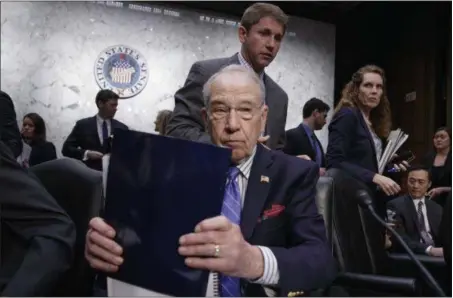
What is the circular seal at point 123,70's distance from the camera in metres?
3.99

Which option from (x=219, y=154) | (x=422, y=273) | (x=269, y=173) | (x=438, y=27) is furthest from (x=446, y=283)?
(x=438, y=27)

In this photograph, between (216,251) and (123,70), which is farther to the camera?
(123,70)

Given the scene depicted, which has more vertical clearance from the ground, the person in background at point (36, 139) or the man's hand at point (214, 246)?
the person in background at point (36, 139)

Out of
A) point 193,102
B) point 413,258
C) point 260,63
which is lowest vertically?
point 413,258

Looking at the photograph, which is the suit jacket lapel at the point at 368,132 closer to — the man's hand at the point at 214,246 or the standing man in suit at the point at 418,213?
the standing man in suit at the point at 418,213

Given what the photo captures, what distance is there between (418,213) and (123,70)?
265 centimetres

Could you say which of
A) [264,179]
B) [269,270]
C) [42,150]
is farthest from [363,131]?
[42,150]

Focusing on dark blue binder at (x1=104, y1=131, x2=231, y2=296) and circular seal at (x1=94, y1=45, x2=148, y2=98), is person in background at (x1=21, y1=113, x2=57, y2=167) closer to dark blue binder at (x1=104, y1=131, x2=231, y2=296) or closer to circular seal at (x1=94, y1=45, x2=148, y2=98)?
circular seal at (x1=94, y1=45, x2=148, y2=98)

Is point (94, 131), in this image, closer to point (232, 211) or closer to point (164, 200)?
point (232, 211)

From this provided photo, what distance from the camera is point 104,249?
2.58 ft

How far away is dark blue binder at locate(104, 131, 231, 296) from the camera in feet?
2.35

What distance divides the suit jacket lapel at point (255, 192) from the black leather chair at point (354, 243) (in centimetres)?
36

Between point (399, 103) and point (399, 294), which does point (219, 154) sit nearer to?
point (399, 294)

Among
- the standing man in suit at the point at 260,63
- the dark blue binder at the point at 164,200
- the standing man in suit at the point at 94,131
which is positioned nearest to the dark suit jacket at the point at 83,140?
the standing man in suit at the point at 94,131
